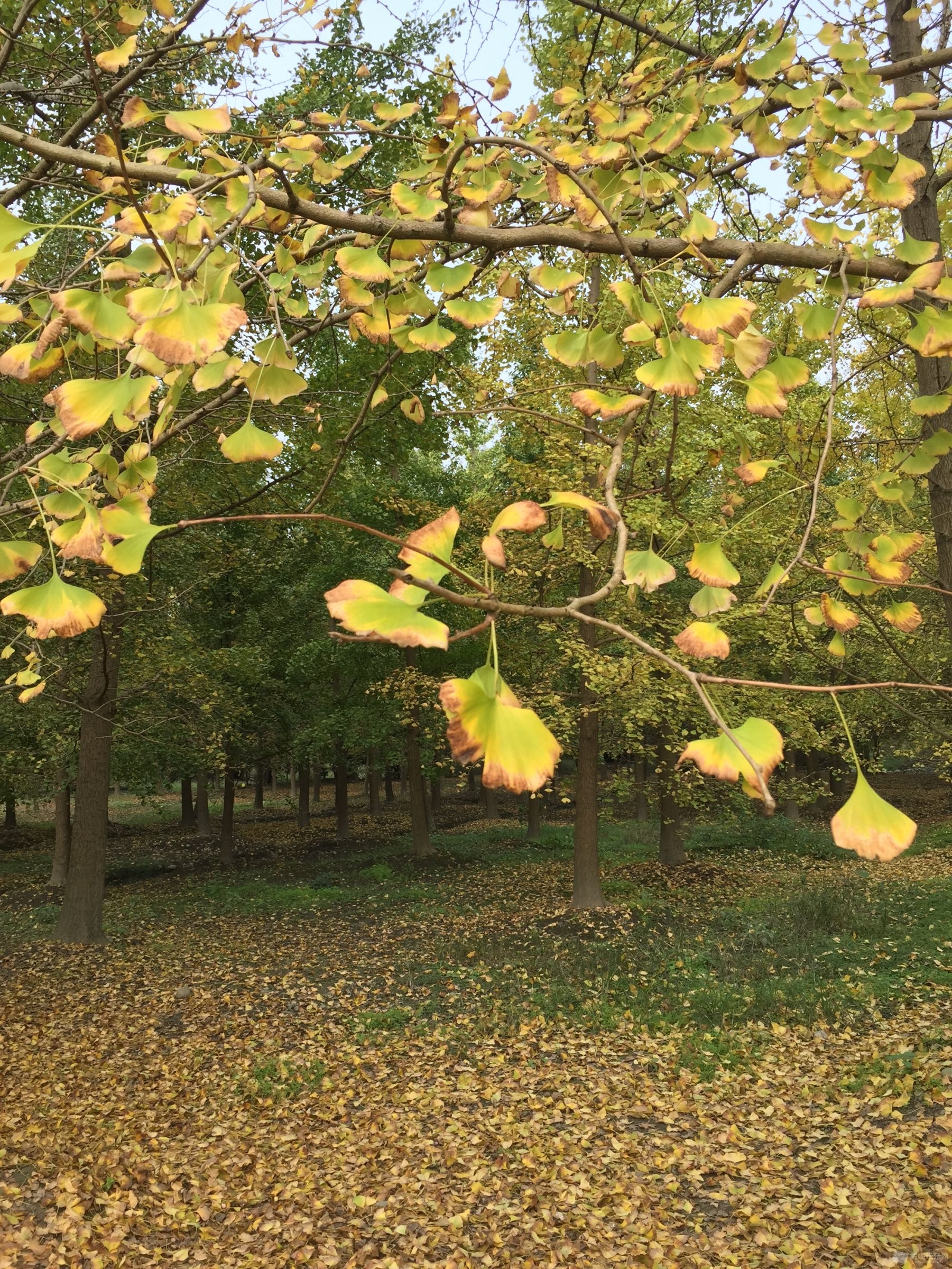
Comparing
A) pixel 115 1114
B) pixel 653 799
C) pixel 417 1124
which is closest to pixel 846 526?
pixel 417 1124

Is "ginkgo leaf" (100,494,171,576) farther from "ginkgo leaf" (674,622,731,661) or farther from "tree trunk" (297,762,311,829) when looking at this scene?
"tree trunk" (297,762,311,829)

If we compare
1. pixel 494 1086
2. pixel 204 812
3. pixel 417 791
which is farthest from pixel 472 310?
pixel 204 812

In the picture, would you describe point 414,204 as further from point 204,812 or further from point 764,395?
point 204,812

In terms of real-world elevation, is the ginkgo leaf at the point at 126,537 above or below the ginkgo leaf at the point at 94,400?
below

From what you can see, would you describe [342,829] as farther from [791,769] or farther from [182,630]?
[791,769]

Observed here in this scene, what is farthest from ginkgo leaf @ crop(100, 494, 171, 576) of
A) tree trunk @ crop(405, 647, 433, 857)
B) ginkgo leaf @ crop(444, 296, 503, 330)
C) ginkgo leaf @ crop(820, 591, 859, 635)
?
Result: tree trunk @ crop(405, 647, 433, 857)

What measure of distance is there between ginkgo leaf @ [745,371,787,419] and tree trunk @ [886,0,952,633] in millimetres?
1803

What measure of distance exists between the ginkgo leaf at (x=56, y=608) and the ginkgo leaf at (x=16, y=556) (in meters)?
0.26

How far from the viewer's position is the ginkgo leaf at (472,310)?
1613 mm

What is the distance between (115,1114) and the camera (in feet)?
18.1

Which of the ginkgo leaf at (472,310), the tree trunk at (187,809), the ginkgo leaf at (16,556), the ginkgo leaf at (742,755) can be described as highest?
the ginkgo leaf at (472,310)

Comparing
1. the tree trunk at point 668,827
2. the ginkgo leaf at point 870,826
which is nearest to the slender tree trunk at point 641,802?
the tree trunk at point 668,827

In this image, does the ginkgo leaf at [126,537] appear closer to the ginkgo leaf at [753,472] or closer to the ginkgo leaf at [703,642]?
the ginkgo leaf at [703,642]

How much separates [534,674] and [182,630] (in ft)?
19.3
